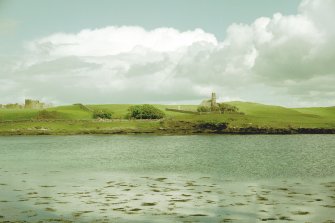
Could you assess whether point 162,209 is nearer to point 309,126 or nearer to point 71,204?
point 71,204

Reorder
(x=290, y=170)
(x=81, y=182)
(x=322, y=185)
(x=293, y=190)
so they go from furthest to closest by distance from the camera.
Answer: (x=290, y=170) < (x=81, y=182) < (x=322, y=185) < (x=293, y=190)

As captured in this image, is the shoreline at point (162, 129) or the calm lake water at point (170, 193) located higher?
the shoreline at point (162, 129)

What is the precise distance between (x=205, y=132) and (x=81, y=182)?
145433mm

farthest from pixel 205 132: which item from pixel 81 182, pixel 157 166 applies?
pixel 81 182

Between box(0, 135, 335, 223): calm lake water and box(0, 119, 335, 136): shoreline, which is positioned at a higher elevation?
box(0, 119, 335, 136): shoreline

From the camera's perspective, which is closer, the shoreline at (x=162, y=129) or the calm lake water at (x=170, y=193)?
the calm lake water at (x=170, y=193)

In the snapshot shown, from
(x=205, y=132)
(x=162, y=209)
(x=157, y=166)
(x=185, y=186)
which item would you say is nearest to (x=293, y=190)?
(x=185, y=186)

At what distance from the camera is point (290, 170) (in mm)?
56625

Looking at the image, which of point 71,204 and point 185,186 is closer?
point 71,204

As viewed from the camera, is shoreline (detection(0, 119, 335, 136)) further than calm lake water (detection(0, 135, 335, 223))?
Yes

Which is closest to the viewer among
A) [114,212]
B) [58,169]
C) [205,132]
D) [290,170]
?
[114,212]

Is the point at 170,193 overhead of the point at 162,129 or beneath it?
beneath

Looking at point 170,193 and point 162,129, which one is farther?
point 162,129

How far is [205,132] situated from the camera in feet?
623
